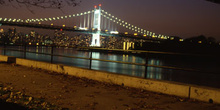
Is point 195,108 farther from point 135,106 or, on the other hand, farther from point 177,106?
point 135,106

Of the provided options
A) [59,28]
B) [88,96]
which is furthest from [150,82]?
[59,28]

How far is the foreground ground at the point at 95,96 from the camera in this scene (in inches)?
192

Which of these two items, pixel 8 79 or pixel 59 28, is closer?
pixel 8 79

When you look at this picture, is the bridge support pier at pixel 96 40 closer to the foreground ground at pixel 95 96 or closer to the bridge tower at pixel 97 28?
the bridge tower at pixel 97 28

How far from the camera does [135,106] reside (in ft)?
16.0

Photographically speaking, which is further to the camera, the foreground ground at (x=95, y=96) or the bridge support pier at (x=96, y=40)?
the bridge support pier at (x=96, y=40)

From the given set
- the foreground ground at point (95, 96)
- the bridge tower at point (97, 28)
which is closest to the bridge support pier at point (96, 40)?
the bridge tower at point (97, 28)

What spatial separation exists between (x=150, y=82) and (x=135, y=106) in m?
1.72

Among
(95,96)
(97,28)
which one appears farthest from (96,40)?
(95,96)

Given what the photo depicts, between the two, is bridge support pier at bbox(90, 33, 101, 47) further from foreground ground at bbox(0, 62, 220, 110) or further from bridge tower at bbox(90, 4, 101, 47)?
foreground ground at bbox(0, 62, 220, 110)

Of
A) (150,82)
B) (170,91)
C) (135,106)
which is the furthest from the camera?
(150,82)

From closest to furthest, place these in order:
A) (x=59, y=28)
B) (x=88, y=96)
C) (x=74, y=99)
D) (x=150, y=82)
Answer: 1. (x=74, y=99)
2. (x=88, y=96)
3. (x=150, y=82)
4. (x=59, y=28)

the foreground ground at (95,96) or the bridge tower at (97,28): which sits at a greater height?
the bridge tower at (97,28)

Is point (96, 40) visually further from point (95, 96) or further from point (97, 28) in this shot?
point (95, 96)
